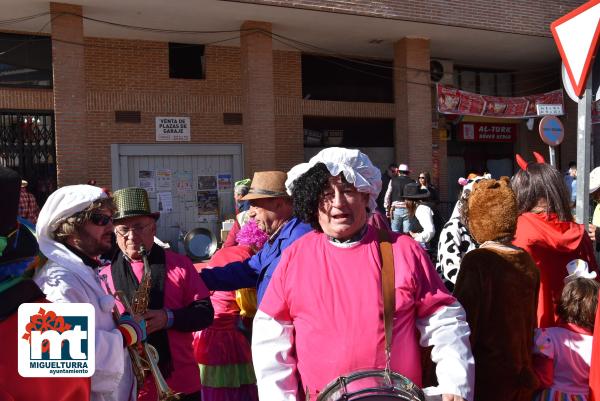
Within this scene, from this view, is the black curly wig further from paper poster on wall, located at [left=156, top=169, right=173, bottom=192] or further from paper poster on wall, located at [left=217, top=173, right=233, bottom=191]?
paper poster on wall, located at [left=217, top=173, right=233, bottom=191]

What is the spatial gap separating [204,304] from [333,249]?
1.21m

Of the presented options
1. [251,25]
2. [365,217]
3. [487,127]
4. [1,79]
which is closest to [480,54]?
[487,127]

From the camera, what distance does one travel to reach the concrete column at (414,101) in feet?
49.5

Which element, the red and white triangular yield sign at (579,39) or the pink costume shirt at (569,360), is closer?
the pink costume shirt at (569,360)

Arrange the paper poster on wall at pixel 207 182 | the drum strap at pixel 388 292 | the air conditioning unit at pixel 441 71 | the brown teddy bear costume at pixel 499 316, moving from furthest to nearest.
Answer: the air conditioning unit at pixel 441 71, the paper poster on wall at pixel 207 182, the brown teddy bear costume at pixel 499 316, the drum strap at pixel 388 292

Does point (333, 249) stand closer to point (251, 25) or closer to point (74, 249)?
point (74, 249)

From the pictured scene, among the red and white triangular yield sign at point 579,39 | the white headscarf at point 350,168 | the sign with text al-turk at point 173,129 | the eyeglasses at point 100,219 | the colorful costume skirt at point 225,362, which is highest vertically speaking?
the sign with text al-turk at point 173,129

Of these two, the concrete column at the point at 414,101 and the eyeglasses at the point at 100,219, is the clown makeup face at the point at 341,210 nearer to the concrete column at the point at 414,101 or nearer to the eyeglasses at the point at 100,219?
the eyeglasses at the point at 100,219

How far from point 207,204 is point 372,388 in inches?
505

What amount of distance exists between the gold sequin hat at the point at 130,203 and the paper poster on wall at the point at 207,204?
11275mm

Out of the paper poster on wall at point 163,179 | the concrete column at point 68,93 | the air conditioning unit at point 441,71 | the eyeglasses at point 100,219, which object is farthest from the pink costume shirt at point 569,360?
the air conditioning unit at point 441,71

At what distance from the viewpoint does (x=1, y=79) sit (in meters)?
12.4

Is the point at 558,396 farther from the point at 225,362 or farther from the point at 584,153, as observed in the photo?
the point at 225,362

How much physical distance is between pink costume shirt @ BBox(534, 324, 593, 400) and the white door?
1172 centimetres
